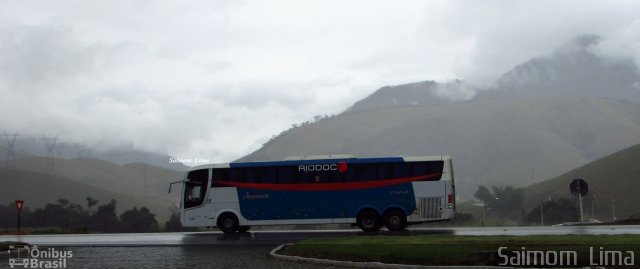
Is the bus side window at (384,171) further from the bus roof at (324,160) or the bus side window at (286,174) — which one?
the bus side window at (286,174)

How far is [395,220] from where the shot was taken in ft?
130

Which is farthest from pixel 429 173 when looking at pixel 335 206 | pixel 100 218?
pixel 100 218

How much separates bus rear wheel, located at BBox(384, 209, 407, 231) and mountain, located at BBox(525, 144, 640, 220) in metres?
90.3

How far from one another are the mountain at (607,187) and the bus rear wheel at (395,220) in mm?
90333

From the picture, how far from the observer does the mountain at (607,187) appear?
129m

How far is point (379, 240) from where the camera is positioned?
93.9ft

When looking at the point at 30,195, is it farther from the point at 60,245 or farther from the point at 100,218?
the point at 60,245

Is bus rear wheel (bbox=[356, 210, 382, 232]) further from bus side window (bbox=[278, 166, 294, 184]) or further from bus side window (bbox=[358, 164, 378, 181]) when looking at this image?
bus side window (bbox=[278, 166, 294, 184])

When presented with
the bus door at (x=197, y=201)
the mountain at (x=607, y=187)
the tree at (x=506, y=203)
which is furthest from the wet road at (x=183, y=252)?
the tree at (x=506, y=203)

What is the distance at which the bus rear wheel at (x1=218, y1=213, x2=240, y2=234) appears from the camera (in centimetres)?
4166

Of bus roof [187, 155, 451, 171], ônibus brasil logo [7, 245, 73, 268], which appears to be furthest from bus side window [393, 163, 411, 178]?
ônibus brasil logo [7, 245, 73, 268]

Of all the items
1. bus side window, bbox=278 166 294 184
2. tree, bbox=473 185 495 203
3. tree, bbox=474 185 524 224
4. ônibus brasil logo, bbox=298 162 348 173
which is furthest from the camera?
tree, bbox=473 185 495 203

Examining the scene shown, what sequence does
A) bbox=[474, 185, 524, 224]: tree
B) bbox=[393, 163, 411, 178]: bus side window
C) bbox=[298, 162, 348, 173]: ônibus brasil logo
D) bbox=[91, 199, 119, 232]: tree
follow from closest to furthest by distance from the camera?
bbox=[393, 163, 411, 178]: bus side window → bbox=[298, 162, 348, 173]: ônibus brasil logo → bbox=[91, 199, 119, 232]: tree → bbox=[474, 185, 524, 224]: tree

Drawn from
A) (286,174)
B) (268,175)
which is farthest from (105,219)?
(286,174)
